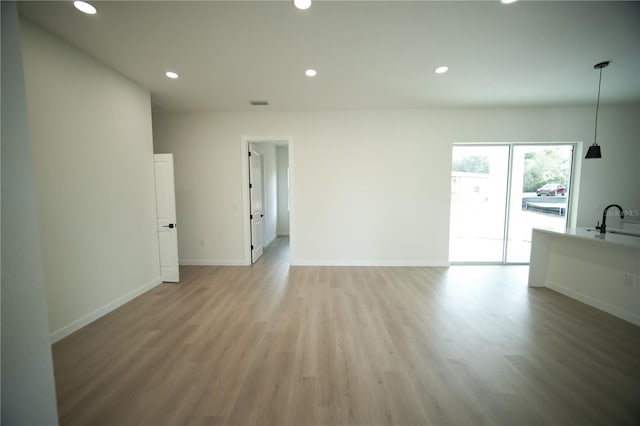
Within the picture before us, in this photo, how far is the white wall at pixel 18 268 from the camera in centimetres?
65

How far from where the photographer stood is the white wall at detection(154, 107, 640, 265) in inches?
173

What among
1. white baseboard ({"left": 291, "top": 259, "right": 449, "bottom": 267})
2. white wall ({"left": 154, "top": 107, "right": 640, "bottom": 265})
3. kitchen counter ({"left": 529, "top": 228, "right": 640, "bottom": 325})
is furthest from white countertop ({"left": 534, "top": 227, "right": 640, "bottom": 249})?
white baseboard ({"left": 291, "top": 259, "right": 449, "bottom": 267})

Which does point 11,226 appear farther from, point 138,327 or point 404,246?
point 404,246

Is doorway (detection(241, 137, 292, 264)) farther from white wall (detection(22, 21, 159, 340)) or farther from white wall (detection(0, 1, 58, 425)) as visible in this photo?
white wall (detection(0, 1, 58, 425))

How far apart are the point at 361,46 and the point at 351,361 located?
10.2 ft

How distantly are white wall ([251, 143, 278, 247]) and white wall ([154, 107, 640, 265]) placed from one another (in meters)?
1.45

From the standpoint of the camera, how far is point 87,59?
2627 mm

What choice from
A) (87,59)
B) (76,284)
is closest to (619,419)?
(76,284)

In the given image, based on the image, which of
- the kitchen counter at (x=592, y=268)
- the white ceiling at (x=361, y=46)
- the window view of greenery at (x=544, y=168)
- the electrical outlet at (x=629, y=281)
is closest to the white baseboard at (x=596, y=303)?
the kitchen counter at (x=592, y=268)

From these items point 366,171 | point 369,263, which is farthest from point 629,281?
point 366,171

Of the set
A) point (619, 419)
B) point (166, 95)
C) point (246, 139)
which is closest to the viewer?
point (619, 419)

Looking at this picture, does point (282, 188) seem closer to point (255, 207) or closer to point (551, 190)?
point (255, 207)

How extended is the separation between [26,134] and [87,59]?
9.78ft

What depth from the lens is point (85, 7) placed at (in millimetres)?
1947
